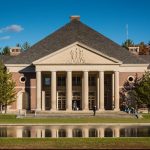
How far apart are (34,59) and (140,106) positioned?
19132mm

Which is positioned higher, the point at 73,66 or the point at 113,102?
the point at 73,66

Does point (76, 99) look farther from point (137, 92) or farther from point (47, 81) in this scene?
point (137, 92)

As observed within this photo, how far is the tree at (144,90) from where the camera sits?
255ft

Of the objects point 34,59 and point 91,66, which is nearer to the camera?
point 91,66

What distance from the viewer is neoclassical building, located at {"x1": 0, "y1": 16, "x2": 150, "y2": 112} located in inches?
3098

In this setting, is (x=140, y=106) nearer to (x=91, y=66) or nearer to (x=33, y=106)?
(x=91, y=66)

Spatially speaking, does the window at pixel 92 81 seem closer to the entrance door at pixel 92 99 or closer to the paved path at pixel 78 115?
the entrance door at pixel 92 99

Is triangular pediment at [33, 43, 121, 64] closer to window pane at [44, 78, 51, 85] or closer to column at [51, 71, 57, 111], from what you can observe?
column at [51, 71, 57, 111]

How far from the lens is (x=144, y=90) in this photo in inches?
3076

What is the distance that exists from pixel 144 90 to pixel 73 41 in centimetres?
1693

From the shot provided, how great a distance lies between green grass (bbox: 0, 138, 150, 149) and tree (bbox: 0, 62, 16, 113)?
39435 mm

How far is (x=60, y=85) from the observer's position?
83.4m

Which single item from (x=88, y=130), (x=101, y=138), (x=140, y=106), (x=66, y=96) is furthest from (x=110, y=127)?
(x=140, y=106)

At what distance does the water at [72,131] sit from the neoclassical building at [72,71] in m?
27.7
